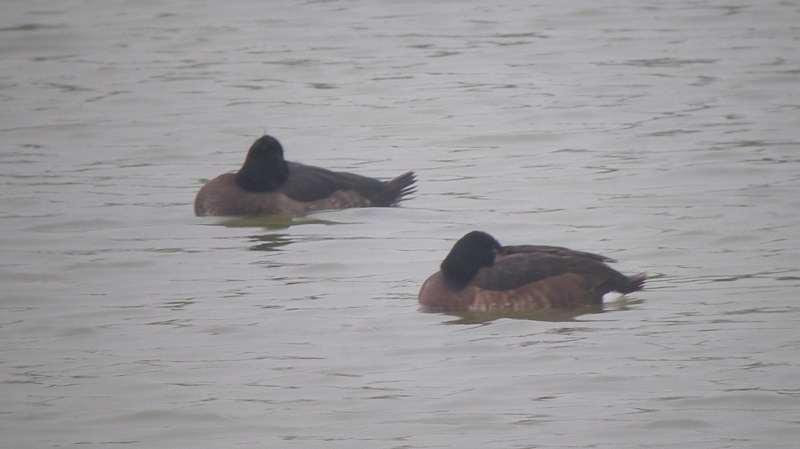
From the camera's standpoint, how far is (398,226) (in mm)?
13078

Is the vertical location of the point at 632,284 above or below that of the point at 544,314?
above

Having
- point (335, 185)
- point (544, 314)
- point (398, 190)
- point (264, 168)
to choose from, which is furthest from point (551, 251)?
point (264, 168)

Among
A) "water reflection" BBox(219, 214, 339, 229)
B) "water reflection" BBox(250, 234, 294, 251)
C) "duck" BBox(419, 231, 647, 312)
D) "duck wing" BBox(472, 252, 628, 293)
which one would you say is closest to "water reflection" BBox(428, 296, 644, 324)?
"duck" BBox(419, 231, 647, 312)

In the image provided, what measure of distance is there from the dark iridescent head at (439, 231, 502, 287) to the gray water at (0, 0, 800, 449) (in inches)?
12.2

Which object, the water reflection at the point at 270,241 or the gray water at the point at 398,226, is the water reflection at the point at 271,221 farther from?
the water reflection at the point at 270,241

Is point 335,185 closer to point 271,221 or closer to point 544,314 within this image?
point 271,221

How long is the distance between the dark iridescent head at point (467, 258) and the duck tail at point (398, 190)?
397 cm

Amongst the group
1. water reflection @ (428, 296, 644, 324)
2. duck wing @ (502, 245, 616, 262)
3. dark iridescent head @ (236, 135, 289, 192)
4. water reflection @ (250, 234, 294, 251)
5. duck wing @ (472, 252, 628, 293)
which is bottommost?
water reflection @ (428, 296, 644, 324)

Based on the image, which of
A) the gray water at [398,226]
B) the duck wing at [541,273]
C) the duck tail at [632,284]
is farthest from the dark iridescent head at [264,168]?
the duck tail at [632,284]

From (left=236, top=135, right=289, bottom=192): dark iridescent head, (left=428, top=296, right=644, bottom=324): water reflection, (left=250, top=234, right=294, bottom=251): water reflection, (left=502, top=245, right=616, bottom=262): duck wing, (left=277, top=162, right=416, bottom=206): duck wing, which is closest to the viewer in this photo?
(left=428, top=296, right=644, bottom=324): water reflection

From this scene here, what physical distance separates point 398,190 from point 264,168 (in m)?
1.33

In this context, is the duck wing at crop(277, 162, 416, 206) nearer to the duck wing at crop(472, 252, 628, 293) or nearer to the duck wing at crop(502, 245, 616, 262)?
the duck wing at crop(502, 245, 616, 262)

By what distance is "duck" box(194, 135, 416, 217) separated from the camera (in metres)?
13.5

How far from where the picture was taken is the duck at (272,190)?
13484 millimetres
